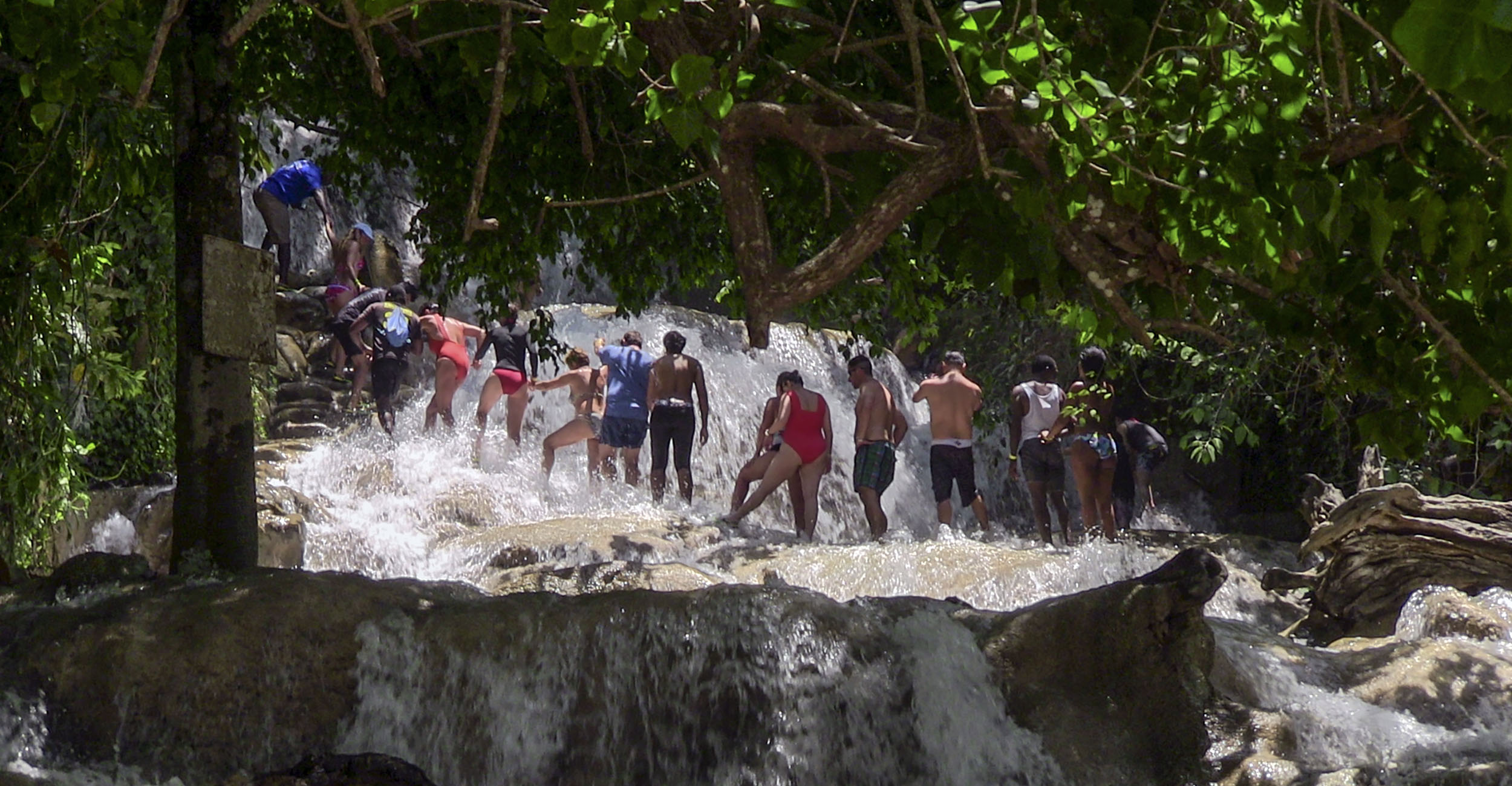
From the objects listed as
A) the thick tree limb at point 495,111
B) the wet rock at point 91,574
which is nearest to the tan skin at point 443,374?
the wet rock at point 91,574

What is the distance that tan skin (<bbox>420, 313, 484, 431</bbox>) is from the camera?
13.3 metres

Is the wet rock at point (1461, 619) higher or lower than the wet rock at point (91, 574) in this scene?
lower

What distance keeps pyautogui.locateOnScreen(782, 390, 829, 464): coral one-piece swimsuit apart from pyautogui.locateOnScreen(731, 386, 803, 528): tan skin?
0.18 m

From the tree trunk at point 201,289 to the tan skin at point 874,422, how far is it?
6176mm

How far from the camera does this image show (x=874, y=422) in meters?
10.9

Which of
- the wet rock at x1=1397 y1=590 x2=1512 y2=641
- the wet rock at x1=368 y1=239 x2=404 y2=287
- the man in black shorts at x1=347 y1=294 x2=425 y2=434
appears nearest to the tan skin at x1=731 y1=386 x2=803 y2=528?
the man in black shorts at x1=347 y1=294 x2=425 y2=434

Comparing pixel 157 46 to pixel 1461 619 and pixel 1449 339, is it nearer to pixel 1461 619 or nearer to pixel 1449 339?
pixel 1449 339

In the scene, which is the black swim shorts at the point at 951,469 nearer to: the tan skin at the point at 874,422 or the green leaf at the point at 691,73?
the tan skin at the point at 874,422

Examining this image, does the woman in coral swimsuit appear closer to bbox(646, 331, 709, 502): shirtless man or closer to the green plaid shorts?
bbox(646, 331, 709, 502): shirtless man

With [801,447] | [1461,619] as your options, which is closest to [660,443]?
[801,447]

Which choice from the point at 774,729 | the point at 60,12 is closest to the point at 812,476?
the point at 774,729

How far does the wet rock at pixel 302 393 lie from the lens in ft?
50.0

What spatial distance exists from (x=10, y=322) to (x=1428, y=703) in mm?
5953

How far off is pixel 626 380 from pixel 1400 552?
21.3 feet
